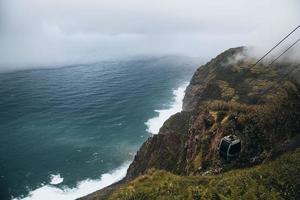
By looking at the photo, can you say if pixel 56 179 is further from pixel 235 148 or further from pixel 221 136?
pixel 235 148

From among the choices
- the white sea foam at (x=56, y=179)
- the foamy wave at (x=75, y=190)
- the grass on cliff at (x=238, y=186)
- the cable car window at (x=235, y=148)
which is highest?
the cable car window at (x=235, y=148)

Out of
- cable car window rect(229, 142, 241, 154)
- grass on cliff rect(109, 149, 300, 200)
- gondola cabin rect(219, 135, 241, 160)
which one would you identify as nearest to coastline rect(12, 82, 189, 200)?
grass on cliff rect(109, 149, 300, 200)

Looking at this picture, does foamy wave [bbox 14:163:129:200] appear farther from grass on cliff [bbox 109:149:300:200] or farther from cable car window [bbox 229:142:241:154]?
cable car window [bbox 229:142:241:154]

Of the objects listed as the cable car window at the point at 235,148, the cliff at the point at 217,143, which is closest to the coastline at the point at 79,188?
the cliff at the point at 217,143

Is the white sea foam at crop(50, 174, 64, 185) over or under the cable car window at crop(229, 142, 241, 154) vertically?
under

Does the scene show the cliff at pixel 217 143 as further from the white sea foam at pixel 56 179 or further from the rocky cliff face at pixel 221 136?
the white sea foam at pixel 56 179

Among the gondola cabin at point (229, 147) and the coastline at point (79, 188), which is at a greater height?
the gondola cabin at point (229, 147)

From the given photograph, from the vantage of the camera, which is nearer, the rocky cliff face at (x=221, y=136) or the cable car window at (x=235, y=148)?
the cable car window at (x=235, y=148)

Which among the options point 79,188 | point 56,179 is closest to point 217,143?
point 79,188
